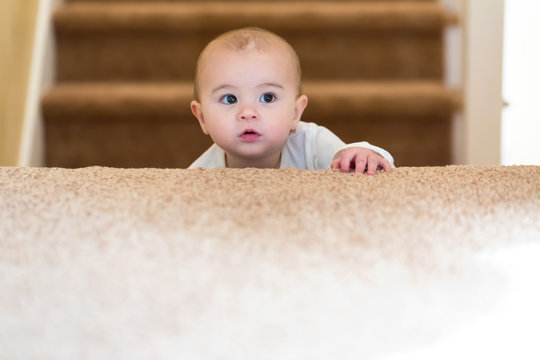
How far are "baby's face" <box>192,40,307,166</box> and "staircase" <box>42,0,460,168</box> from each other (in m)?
0.60

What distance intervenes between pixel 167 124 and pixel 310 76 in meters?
0.45

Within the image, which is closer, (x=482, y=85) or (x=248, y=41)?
(x=248, y=41)

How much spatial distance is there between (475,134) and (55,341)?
4.80 feet

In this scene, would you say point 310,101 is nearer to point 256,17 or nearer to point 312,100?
point 312,100

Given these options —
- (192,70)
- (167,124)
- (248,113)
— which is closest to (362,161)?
(248,113)

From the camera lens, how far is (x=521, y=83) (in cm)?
192

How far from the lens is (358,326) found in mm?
556

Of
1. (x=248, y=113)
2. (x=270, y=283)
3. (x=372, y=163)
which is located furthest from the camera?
(x=248, y=113)

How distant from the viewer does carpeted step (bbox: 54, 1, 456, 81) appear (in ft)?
6.44

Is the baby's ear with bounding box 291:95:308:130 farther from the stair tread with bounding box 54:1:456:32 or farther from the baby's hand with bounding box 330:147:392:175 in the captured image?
the stair tread with bounding box 54:1:456:32

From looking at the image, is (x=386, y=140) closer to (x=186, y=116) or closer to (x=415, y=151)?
(x=415, y=151)

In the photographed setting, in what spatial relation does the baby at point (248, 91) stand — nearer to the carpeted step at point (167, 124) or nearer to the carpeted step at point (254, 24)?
the carpeted step at point (167, 124)

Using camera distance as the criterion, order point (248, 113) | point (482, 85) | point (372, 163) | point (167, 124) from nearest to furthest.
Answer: point (372, 163)
point (248, 113)
point (482, 85)
point (167, 124)

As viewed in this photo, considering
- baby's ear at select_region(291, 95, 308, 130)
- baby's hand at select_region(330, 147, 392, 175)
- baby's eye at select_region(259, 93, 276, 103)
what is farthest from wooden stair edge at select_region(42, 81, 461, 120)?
baby's hand at select_region(330, 147, 392, 175)
